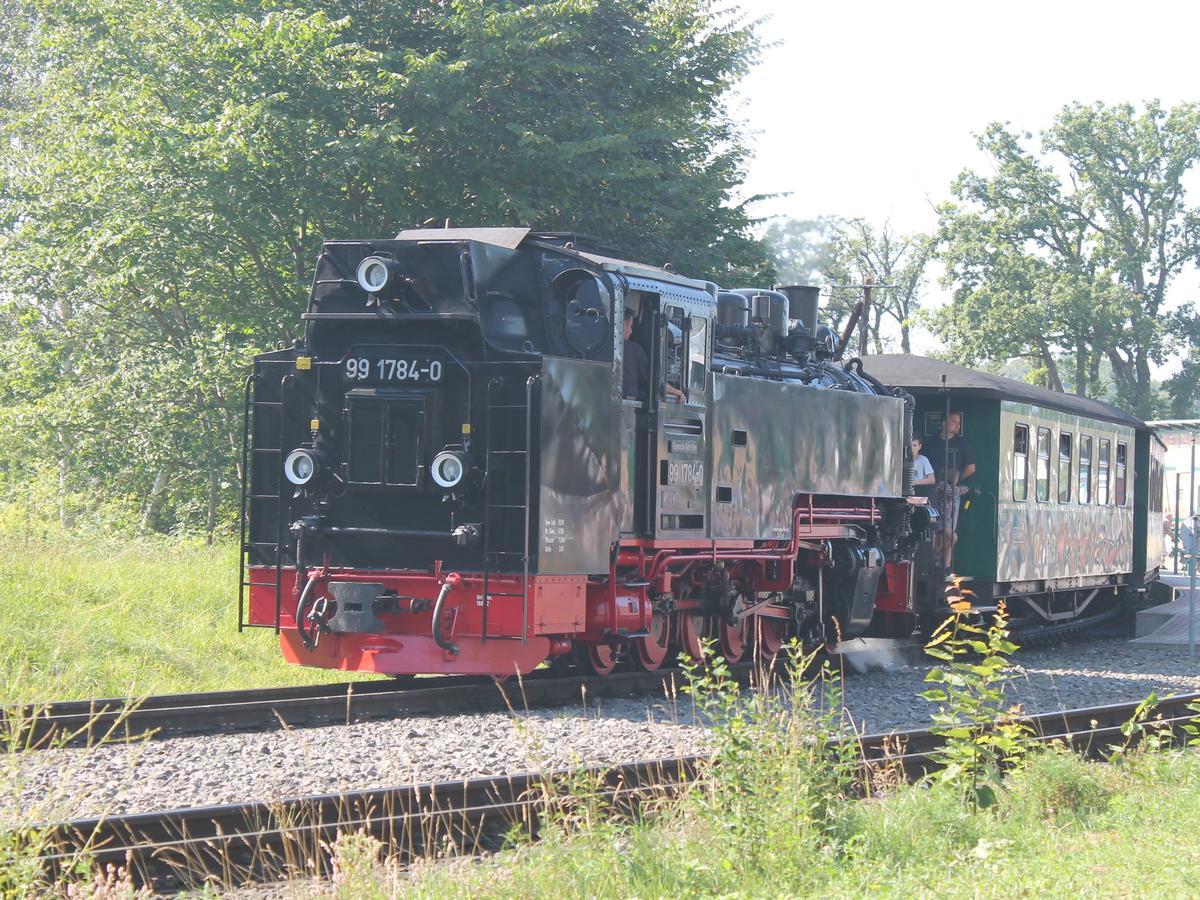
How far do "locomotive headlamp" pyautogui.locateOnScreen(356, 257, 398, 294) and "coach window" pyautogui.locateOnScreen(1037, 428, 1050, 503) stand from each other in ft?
33.0

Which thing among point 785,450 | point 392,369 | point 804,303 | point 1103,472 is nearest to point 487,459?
point 392,369

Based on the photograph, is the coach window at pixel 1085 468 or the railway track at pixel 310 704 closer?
the railway track at pixel 310 704

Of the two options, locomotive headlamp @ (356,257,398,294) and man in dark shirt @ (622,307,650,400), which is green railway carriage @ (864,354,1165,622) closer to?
man in dark shirt @ (622,307,650,400)

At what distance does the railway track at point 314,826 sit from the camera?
533cm

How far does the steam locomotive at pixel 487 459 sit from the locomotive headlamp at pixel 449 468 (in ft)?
0.04

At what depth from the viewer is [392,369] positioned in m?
9.66

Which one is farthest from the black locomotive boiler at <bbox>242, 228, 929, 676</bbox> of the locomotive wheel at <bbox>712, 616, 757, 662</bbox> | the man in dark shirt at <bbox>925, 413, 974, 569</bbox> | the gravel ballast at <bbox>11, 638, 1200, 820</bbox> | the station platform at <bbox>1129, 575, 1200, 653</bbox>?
the station platform at <bbox>1129, 575, 1200, 653</bbox>

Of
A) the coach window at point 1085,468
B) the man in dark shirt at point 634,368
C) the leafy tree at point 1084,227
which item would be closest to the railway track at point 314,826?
the man in dark shirt at point 634,368

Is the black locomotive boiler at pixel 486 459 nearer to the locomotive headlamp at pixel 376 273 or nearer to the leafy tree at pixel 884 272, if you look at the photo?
the locomotive headlamp at pixel 376 273

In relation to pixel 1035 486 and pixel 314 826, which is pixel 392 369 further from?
pixel 1035 486

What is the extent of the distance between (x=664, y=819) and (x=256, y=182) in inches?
535

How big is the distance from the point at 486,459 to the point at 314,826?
4.24 meters

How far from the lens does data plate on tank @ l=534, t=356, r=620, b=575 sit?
9.26m

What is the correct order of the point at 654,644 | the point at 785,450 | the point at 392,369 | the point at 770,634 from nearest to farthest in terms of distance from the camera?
the point at 392,369 → the point at 654,644 → the point at 785,450 → the point at 770,634
